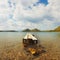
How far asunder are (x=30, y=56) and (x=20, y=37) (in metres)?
0.24

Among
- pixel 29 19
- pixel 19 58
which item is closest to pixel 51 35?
pixel 29 19

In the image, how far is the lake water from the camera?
70.2 inches

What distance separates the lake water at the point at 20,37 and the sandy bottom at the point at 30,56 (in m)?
0.02

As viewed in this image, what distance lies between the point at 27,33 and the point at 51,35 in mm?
266

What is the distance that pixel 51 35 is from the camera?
1790mm

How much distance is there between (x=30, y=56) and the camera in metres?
1.77

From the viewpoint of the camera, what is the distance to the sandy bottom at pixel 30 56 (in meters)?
1.76

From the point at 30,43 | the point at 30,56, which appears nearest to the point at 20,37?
the point at 30,43

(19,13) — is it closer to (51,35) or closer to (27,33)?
(27,33)

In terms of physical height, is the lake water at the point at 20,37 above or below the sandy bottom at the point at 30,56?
above

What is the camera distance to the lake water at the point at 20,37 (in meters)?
1.78

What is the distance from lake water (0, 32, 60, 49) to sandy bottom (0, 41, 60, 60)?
0.02 meters

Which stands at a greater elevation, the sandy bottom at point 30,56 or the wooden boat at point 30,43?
the wooden boat at point 30,43

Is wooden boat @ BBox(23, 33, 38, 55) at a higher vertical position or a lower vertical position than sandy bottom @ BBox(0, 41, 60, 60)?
higher
